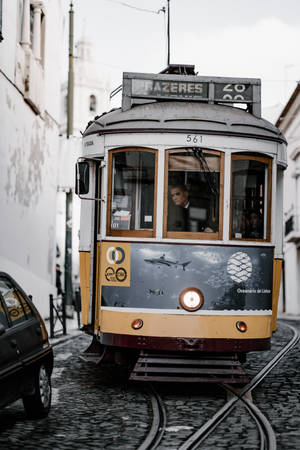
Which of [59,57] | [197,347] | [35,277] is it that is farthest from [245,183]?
[59,57]

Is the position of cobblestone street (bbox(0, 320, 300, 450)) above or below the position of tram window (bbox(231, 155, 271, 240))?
below

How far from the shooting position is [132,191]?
925 centimetres

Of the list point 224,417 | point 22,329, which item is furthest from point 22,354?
point 224,417

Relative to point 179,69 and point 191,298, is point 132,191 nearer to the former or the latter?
point 191,298

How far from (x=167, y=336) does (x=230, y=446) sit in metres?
2.38

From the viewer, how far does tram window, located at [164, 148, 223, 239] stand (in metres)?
9.08

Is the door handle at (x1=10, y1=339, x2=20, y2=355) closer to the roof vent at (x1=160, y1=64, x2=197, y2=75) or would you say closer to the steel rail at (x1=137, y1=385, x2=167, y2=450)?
the steel rail at (x1=137, y1=385, x2=167, y2=450)

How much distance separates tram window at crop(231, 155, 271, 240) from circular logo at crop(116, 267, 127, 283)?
1.27 meters

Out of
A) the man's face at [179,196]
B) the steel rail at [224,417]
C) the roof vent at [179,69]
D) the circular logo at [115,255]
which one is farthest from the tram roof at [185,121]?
the steel rail at [224,417]

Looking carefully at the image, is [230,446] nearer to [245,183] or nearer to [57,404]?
[57,404]

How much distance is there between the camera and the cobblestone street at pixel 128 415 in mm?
6758

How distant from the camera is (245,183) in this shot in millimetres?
9297

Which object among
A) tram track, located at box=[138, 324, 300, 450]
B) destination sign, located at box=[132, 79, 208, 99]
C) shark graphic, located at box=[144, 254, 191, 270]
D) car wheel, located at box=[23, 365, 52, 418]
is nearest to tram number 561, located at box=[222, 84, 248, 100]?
destination sign, located at box=[132, 79, 208, 99]

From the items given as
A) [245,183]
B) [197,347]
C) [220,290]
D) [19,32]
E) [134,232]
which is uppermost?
[19,32]
